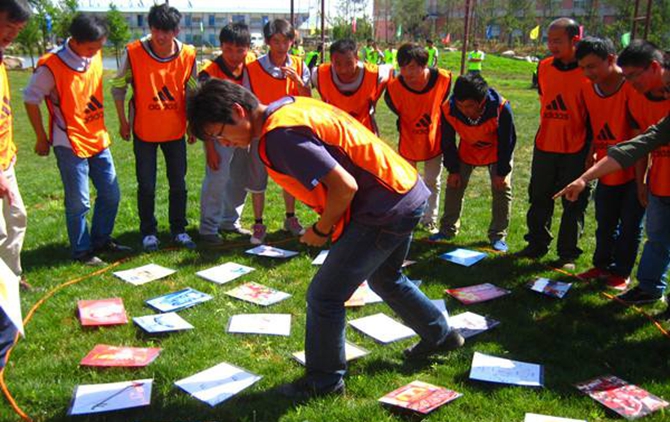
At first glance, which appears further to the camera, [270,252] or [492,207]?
[492,207]

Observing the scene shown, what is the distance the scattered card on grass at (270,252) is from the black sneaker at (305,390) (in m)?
2.22

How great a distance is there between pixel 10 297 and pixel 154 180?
285 centimetres

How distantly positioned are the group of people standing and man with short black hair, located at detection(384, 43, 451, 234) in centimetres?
1

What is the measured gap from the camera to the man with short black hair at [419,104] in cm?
562

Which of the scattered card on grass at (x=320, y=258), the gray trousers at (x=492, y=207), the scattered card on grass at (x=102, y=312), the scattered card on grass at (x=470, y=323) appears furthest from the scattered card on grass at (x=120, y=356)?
the gray trousers at (x=492, y=207)

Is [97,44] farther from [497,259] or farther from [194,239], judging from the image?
[497,259]

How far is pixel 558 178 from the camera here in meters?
5.05

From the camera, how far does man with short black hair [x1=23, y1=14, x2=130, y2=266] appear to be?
4773 mm

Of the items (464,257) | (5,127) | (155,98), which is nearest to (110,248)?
(155,98)

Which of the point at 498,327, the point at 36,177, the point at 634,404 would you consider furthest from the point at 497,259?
the point at 36,177

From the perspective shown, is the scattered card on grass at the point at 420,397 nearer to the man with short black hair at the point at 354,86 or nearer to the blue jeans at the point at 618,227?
the blue jeans at the point at 618,227

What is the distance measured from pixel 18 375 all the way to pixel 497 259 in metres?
3.77

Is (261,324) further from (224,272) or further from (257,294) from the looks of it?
(224,272)

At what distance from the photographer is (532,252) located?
536 centimetres
